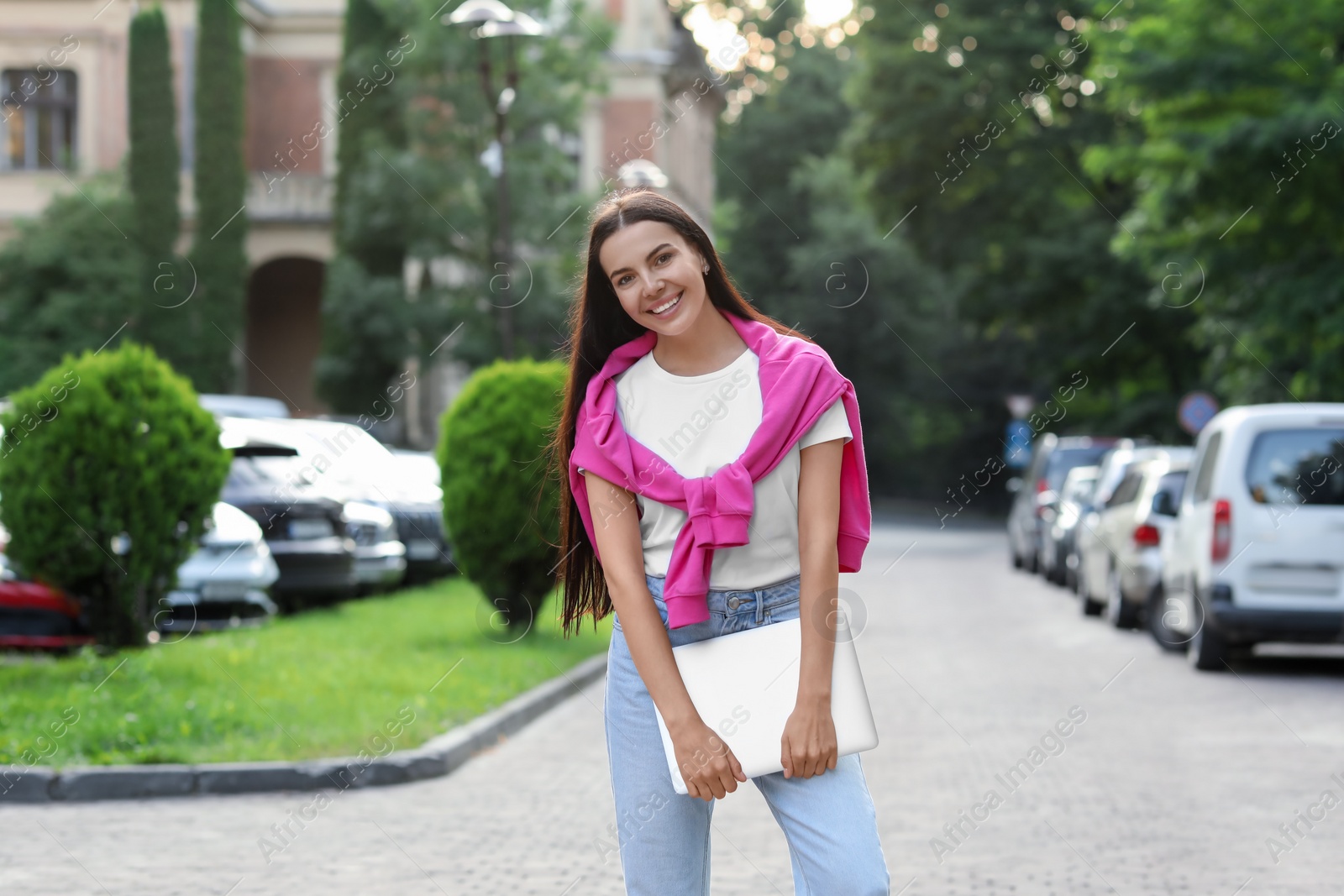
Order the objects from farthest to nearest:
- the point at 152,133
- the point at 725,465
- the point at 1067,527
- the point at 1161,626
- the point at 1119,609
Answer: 1. the point at 152,133
2. the point at 1067,527
3. the point at 1119,609
4. the point at 1161,626
5. the point at 725,465

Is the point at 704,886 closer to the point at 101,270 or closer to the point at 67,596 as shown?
the point at 67,596

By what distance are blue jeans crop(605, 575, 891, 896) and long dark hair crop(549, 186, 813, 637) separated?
0.74 ft

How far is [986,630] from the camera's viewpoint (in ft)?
53.9

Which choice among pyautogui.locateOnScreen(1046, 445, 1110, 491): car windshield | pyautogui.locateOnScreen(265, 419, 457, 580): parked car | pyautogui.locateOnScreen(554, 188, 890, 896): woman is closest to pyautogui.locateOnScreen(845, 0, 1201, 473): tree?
pyautogui.locateOnScreen(1046, 445, 1110, 491): car windshield

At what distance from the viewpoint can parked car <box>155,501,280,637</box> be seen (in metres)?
13.6

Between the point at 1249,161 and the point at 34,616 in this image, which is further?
the point at 1249,161

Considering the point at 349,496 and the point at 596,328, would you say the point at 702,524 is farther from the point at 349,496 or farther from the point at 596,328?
the point at 349,496

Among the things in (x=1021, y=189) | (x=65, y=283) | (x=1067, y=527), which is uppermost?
→ (x=1021, y=189)

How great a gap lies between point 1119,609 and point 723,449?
14.0 metres

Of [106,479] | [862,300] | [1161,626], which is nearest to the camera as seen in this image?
[106,479]

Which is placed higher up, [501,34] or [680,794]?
[501,34]

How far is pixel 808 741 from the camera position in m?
2.96

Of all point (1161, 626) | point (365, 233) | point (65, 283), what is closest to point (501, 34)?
point (1161, 626)

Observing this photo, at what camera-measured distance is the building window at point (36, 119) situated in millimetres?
39125
